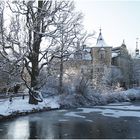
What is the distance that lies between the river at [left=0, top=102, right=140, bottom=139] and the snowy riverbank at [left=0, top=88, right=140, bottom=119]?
58.1 inches

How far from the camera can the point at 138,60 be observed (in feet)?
238

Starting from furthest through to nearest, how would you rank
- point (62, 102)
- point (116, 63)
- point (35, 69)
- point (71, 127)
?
point (116, 63)
point (62, 102)
point (35, 69)
point (71, 127)

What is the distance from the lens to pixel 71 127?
70.2ft

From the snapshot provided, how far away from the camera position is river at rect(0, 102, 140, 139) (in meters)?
18.6

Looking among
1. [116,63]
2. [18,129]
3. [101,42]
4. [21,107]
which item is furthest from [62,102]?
[116,63]

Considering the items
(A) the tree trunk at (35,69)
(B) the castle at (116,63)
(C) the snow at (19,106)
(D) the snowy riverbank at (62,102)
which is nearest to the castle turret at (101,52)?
(B) the castle at (116,63)

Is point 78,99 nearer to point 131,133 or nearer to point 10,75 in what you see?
point 10,75

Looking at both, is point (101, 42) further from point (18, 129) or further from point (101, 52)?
point (18, 129)

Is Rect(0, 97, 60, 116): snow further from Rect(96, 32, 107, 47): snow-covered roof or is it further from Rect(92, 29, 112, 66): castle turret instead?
Rect(96, 32, 107, 47): snow-covered roof

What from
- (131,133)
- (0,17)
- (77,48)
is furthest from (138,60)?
(131,133)

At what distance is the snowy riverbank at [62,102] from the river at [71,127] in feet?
4.84

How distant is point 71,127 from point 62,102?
13.3 meters

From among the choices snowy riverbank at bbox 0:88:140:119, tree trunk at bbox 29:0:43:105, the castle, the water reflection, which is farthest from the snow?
the castle

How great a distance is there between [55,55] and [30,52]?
2.54 meters
